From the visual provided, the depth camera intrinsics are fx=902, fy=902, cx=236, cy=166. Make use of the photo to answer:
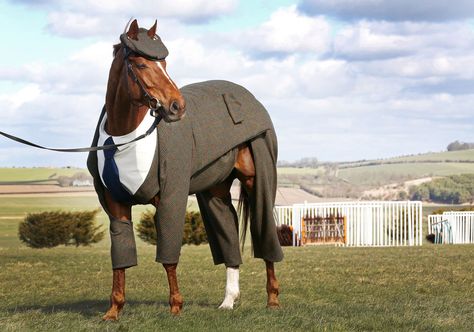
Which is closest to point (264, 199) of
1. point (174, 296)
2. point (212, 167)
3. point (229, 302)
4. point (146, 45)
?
point (212, 167)

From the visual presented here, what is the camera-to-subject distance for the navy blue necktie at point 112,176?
21.7 ft

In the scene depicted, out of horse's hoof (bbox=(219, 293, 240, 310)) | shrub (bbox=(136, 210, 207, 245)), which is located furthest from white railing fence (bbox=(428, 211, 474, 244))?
horse's hoof (bbox=(219, 293, 240, 310))

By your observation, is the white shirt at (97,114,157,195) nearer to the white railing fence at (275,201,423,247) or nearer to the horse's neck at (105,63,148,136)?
the horse's neck at (105,63,148,136)

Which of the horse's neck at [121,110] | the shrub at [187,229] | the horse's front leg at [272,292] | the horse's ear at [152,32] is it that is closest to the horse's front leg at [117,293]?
the horse's neck at [121,110]

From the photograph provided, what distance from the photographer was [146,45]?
630 centimetres

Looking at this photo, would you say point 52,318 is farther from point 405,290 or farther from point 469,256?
point 469,256

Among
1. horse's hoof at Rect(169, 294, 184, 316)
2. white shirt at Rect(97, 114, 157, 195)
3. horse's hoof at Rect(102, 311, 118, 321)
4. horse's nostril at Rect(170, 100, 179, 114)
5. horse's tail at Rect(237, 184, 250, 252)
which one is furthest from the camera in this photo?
horse's tail at Rect(237, 184, 250, 252)

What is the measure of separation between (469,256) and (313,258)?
2.72 metres

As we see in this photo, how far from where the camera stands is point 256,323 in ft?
21.4

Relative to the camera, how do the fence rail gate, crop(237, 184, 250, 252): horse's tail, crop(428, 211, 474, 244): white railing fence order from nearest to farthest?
crop(237, 184, 250, 252): horse's tail, the fence rail gate, crop(428, 211, 474, 244): white railing fence

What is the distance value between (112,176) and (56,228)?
1734cm

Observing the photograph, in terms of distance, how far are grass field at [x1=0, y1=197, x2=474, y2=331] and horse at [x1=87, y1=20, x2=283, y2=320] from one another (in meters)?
0.50

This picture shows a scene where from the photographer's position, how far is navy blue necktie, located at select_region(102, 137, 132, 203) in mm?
6625

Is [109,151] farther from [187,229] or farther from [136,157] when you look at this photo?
[187,229]
